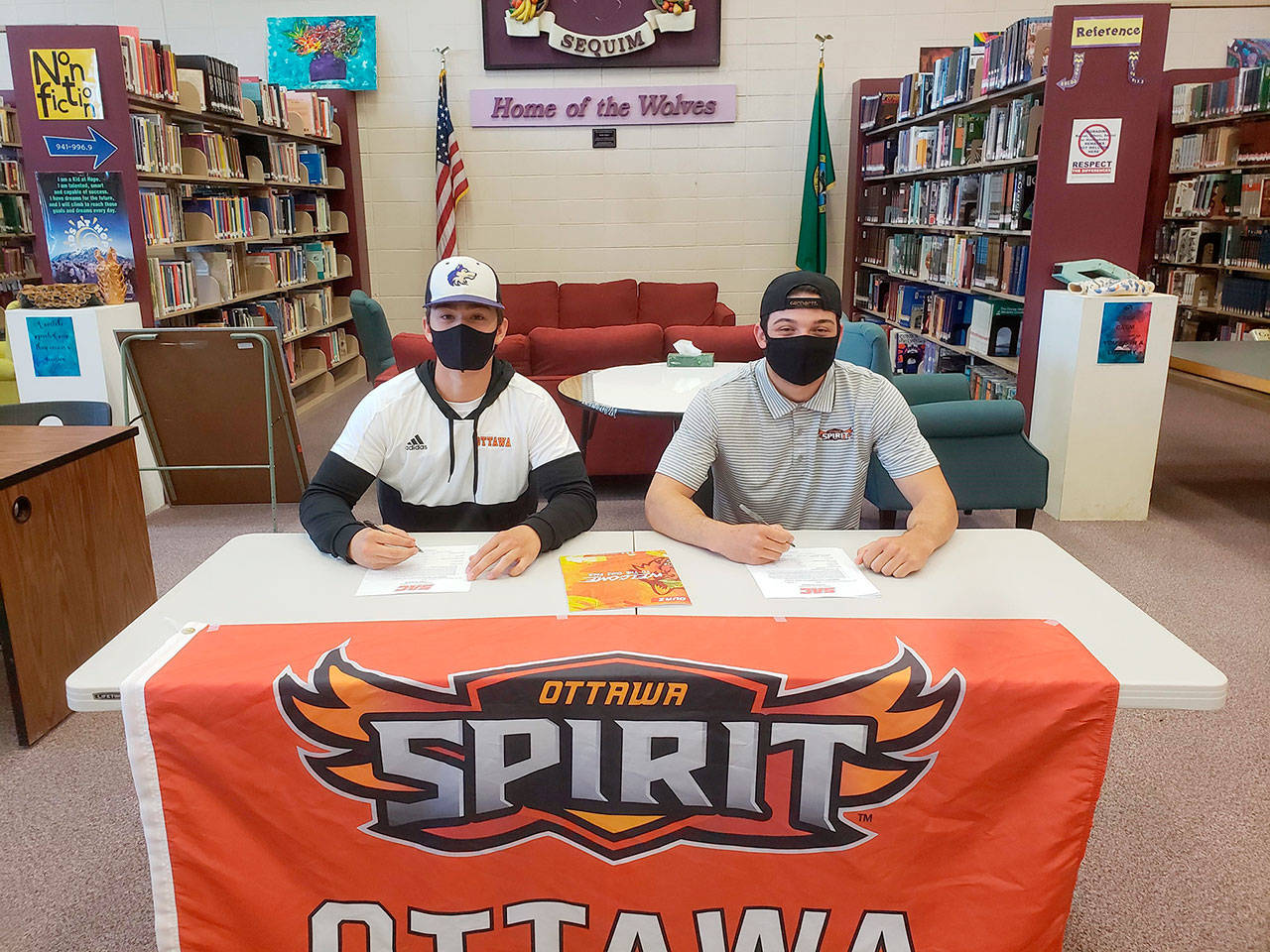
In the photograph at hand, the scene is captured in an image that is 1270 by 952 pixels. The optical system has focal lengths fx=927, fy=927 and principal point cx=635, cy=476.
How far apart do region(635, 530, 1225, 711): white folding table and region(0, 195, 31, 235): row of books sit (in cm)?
659

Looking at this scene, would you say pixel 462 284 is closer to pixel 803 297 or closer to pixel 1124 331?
pixel 803 297

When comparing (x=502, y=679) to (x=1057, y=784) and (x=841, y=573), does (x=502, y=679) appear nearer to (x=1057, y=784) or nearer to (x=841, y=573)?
(x=841, y=573)

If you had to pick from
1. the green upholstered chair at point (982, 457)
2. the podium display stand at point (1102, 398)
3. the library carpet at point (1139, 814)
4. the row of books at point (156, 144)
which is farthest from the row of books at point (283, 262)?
the podium display stand at point (1102, 398)

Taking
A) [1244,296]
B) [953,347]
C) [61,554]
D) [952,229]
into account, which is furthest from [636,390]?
[1244,296]

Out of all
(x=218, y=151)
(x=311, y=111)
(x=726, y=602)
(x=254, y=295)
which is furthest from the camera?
(x=311, y=111)

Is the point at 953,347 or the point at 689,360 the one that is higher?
the point at 689,360

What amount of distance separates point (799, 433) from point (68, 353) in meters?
3.59

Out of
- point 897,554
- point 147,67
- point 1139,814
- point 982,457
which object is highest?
point 147,67

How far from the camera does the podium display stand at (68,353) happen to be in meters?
4.12

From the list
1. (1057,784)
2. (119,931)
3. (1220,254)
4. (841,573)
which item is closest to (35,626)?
(119,931)

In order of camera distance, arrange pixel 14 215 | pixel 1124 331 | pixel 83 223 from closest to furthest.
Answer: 1. pixel 1124 331
2. pixel 83 223
3. pixel 14 215

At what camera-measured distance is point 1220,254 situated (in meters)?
7.31

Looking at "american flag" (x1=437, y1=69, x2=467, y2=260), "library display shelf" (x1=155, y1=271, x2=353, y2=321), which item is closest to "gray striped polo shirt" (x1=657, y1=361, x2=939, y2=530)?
"library display shelf" (x1=155, y1=271, x2=353, y2=321)

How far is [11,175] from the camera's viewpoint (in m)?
6.43
